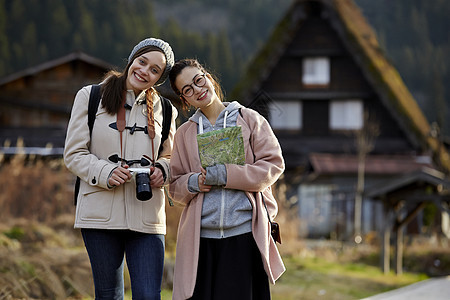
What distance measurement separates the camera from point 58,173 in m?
12.3

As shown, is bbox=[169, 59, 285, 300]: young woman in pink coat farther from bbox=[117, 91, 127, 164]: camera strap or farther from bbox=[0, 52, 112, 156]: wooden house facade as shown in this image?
bbox=[0, 52, 112, 156]: wooden house facade

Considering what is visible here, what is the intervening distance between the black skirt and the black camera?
0.39 m

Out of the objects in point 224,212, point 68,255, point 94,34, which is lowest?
point 68,255

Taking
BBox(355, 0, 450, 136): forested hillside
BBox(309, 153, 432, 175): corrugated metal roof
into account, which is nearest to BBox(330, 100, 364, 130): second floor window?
BBox(309, 153, 432, 175): corrugated metal roof

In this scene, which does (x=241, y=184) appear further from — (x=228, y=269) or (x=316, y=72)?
(x=316, y=72)

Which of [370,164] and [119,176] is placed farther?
[370,164]

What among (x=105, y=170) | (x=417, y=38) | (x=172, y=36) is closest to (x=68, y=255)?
(x=105, y=170)

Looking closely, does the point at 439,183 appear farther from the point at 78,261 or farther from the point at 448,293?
the point at 78,261

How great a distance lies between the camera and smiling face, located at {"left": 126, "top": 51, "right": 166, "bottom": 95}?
3.81m

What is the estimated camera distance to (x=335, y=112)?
73.6ft

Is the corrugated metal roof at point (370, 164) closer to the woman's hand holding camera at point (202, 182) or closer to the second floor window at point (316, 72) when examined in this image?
the second floor window at point (316, 72)

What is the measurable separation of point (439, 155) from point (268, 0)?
51.6 metres

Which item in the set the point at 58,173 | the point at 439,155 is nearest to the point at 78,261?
the point at 58,173

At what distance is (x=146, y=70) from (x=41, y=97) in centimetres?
2053
